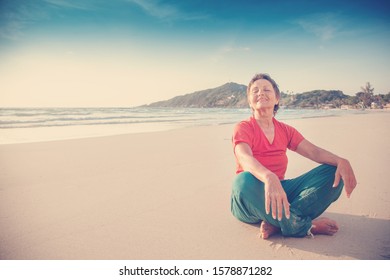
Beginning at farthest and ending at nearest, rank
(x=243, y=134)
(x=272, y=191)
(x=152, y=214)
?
(x=152, y=214), (x=243, y=134), (x=272, y=191)

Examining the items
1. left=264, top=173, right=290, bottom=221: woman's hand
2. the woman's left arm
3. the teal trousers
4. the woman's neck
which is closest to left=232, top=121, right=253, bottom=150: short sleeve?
the woman's neck

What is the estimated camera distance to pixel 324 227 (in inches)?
80.0

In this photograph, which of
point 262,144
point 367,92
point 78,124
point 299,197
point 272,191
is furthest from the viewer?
point 78,124

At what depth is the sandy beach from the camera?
1.90 meters

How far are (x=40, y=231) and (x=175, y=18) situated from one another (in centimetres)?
246

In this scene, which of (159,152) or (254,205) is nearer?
(254,205)

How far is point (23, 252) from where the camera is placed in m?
1.91

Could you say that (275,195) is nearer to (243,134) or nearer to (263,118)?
(243,134)

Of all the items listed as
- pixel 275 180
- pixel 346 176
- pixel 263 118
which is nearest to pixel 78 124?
pixel 263 118

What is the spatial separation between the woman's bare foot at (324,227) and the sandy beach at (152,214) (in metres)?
0.06

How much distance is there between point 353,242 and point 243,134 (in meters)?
1.08

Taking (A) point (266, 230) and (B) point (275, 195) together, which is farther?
(A) point (266, 230)

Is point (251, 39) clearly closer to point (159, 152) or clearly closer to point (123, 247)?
point (123, 247)
